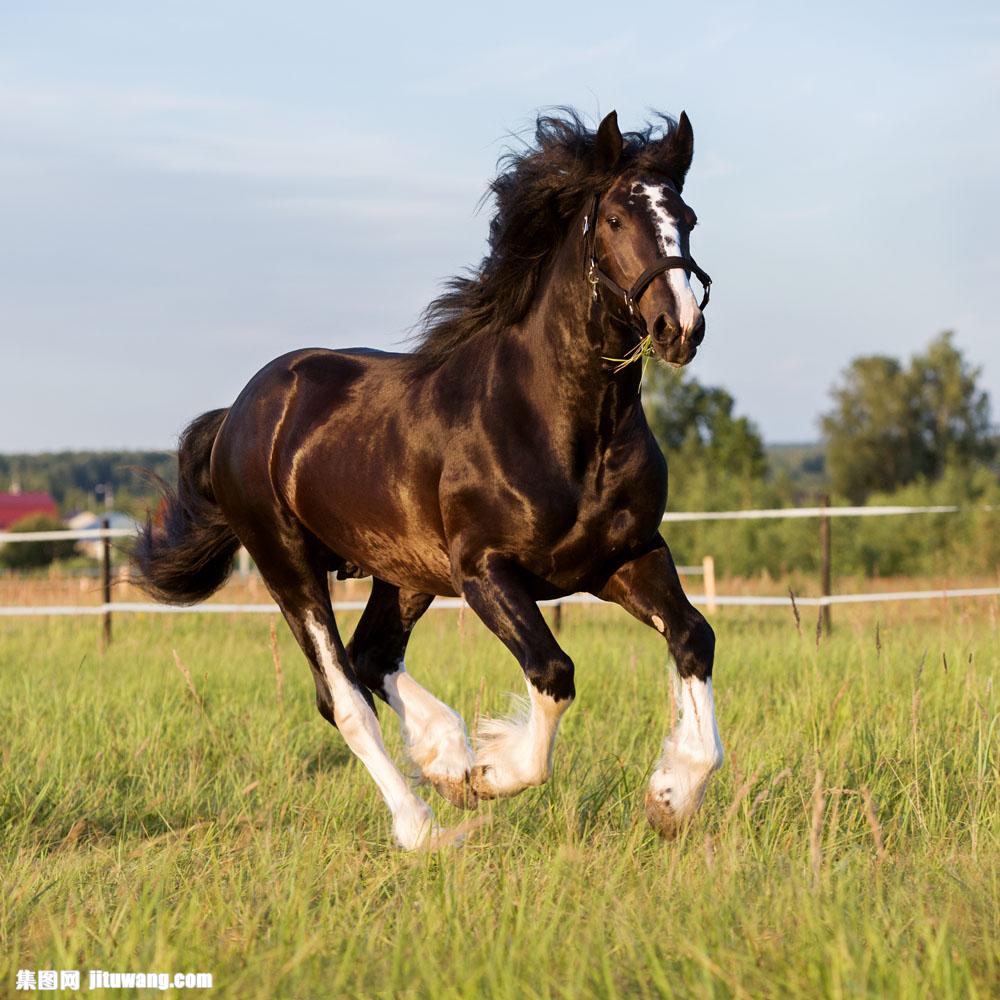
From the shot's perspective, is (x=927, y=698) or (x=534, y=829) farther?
(x=927, y=698)

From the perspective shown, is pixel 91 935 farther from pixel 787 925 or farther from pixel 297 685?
pixel 297 685

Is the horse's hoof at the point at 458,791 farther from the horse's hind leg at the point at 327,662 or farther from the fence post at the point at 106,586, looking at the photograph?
the fence post at the point at 106,586

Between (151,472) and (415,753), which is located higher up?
(151,472)

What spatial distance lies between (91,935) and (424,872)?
891 millimetres

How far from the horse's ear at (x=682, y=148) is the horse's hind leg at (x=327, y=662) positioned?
2.32m

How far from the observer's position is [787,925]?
9.59 feet

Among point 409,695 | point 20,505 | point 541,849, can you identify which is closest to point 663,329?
point 541,849

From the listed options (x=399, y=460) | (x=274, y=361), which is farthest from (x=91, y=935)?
(x=274, y=361)

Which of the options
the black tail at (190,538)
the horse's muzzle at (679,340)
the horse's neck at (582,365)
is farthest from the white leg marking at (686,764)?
the black tail at (190,538)

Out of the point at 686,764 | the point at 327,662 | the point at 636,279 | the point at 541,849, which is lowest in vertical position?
the point at 541,849

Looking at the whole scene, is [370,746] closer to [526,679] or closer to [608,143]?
[526,679]

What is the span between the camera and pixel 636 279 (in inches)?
160

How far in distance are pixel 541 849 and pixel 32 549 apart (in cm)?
7101

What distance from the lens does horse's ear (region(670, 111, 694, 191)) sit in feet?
14.9
